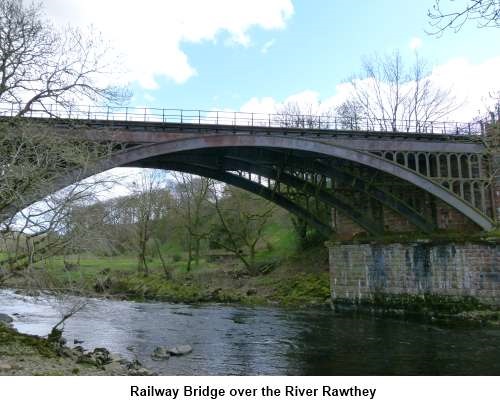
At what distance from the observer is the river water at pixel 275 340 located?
12531 millimetres

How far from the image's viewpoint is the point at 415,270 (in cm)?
2364

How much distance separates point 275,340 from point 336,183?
46.2ft

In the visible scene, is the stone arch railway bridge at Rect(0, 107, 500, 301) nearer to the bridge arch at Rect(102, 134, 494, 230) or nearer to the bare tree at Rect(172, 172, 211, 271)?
the bridge arch at Rect(102, 134, 494, 230)

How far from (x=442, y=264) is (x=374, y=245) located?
3707 millimetres

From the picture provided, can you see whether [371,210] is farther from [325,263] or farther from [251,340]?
[251,340]

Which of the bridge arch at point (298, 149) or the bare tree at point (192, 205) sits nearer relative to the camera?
the bridge arch at point (298, 149)

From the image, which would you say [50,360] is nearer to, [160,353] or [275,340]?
[160,353]

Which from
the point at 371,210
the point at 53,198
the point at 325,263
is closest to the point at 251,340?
the point at 53,198

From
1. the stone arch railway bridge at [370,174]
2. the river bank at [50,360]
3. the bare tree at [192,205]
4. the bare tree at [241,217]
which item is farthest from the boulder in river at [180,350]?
the bare tree at [192,205]

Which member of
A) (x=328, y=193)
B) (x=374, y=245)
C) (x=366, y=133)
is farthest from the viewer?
(x=328, y=193)

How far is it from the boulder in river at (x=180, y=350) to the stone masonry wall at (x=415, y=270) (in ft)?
42.5

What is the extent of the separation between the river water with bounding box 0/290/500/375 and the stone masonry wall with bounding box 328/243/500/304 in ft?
7.19

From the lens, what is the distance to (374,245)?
25.5 metres

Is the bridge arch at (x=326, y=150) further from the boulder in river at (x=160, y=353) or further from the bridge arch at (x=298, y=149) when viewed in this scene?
the boulder in river at (x=160, y=353)
